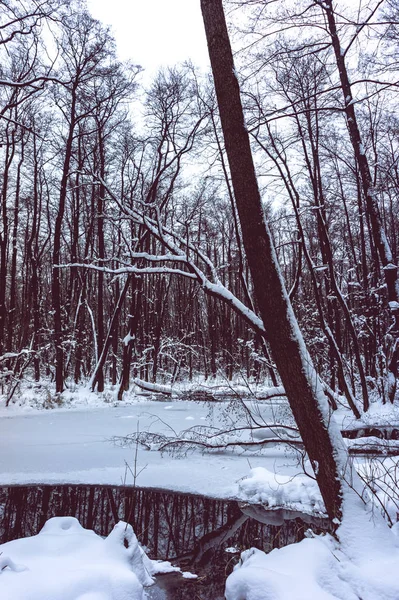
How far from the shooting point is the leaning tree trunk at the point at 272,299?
129 inches

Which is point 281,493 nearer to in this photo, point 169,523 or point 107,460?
point 169,523

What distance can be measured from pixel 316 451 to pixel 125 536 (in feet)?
5.93

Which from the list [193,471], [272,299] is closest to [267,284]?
[272,299]

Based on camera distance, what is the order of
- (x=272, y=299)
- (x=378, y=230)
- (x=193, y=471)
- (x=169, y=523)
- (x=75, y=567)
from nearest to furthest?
(x=75, y=567) → (x=272, y=299) → (x=169, y=523) → (x=193, y=471) → (x=378, y=230)

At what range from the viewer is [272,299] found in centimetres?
341

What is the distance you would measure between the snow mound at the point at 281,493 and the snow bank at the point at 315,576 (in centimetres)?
196

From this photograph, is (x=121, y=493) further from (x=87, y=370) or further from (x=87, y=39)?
(x=87, y=370)

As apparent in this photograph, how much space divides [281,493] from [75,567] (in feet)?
10.3

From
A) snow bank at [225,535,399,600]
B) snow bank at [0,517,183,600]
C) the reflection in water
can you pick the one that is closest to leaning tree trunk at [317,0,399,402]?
the reflection in water

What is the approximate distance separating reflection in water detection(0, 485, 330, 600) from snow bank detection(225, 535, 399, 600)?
537 mm

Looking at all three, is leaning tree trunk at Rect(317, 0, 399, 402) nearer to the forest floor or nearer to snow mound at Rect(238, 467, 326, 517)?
the forest floor

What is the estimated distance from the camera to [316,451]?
3297mm

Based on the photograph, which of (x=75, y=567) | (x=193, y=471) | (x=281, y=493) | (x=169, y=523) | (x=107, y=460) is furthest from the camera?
(x=107, y=460)

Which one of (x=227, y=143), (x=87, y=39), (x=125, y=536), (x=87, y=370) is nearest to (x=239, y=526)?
(x=125, y=536)
